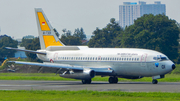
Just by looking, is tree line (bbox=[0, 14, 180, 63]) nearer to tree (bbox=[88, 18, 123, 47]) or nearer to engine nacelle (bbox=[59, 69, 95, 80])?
tree (bbox=[88, 18, 123, 47])

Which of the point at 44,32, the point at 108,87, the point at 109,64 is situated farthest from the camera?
the point at 44,32

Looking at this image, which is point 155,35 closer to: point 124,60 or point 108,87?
point 124,60

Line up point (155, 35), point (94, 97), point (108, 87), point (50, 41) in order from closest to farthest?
point (94, 97)
point (108, 87)
point (50, 41)
point (155, 35)

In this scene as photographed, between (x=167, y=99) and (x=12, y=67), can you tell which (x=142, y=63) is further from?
(x=12, y=67)

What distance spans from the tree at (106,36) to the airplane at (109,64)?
70529 millimetres

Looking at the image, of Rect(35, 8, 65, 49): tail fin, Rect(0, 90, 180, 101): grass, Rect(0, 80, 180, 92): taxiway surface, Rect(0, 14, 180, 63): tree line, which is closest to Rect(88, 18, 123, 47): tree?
Rect(0, 14, 180, 63): tree line

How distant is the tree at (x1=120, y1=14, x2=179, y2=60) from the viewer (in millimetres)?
87519

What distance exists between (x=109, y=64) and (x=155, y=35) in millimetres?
53013

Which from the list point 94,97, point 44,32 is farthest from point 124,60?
point 94,97

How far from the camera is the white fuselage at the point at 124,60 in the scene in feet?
117

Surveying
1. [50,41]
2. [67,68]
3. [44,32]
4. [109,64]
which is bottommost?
[67,68]

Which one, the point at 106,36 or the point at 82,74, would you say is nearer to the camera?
the point at 82,74

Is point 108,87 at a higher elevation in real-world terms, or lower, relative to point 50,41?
lower

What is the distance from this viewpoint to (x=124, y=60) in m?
37.7
